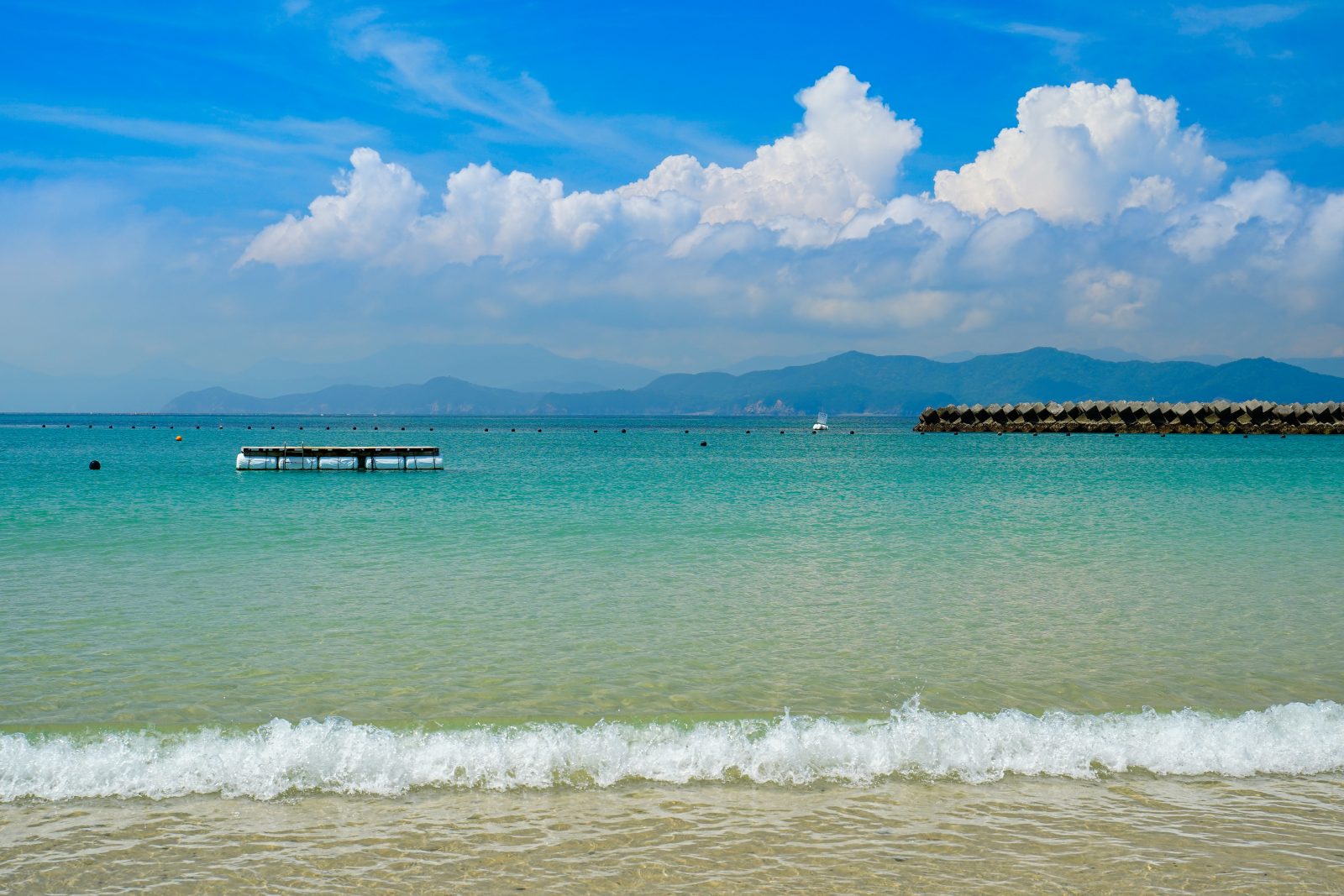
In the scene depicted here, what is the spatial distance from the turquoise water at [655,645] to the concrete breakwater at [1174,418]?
9274 cm

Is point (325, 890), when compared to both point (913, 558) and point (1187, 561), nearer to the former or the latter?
point (913, 558)

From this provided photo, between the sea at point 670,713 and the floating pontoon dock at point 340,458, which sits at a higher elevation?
the floating pontoon dock at point 340,458

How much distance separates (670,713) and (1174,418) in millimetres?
123001

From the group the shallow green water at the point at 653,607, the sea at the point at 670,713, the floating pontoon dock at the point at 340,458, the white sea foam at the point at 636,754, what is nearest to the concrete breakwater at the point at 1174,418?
the shallow green water at the point at 653,607

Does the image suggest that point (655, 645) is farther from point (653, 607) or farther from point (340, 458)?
point (340, 458)

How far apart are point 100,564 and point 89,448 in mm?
89062

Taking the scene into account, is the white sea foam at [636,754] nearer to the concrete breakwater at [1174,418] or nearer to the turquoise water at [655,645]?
the turquoise water at [655,645]

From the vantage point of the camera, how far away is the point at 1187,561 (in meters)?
20.9

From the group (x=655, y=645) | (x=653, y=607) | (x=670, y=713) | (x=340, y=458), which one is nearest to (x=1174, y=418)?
(x=340, y=458)

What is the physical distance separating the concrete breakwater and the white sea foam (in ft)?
395

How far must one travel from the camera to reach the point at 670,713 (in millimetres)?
10078

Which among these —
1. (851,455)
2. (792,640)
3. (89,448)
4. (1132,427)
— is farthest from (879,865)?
(1132,427)

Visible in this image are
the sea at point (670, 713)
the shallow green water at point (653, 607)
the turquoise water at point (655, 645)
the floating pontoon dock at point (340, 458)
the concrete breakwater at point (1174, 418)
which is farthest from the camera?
the concrete breakwater at point (1174, 418)

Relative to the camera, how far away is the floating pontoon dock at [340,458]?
55.4 meters
